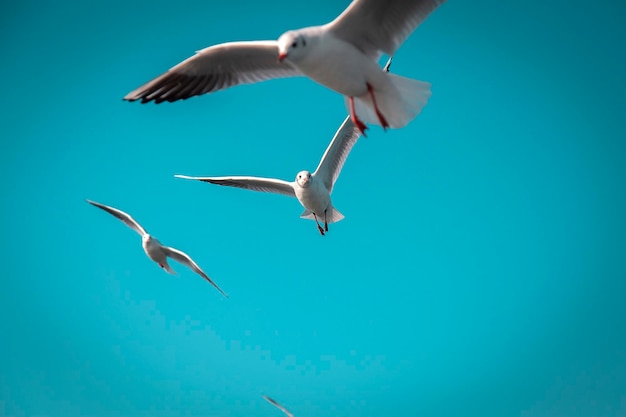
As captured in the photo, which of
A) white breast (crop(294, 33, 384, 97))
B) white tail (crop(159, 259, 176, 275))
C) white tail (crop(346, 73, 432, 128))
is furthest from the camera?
white tail (crop(159, 259, 176, 275))

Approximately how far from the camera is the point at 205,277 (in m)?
7.00

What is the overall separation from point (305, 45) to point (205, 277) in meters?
3.82

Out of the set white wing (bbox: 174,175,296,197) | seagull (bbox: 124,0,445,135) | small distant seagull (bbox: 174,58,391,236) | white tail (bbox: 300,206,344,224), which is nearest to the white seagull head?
seagull (bbox: 124,0,445,135)

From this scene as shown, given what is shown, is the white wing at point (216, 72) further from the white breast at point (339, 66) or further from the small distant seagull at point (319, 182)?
the small distant seagull at point (319, 182)

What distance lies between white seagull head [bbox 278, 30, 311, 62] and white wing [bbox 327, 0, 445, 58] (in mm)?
292

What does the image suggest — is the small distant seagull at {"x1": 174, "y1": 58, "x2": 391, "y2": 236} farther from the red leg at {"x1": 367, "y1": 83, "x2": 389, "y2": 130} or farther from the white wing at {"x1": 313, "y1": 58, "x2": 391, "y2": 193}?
the red leg at {"x1": 367, "y1": 83, "x2": 389, "y2": 130}

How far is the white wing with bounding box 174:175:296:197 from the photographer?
292 inches

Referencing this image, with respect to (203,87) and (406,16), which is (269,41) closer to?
(203,87)

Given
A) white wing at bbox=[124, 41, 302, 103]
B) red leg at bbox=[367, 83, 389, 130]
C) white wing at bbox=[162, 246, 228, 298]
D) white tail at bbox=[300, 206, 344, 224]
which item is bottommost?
red leg at bbox=[367, 83, 389, 130]

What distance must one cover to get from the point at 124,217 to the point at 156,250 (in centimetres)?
57

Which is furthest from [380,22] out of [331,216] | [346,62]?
[331,216]

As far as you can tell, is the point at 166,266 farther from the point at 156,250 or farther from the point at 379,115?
→ the point at 379,115

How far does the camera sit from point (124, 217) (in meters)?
7.59

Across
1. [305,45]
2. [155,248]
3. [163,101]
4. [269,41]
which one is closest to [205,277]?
[155,248]
